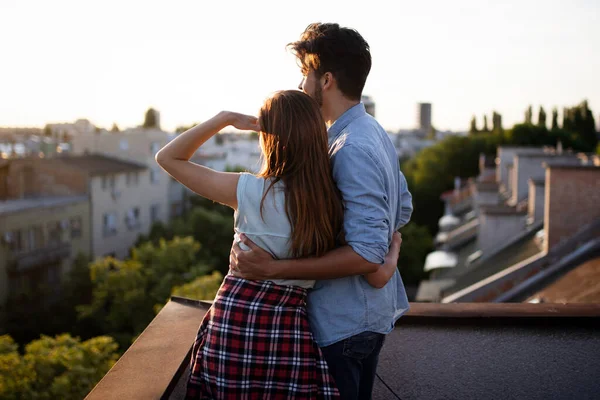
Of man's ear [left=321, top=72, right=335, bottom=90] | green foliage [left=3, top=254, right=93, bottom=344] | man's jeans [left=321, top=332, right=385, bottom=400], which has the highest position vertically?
man's ear [left=321, top=72, right=335, bottom=90]

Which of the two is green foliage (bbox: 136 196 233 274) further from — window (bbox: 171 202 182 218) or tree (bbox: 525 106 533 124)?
tree (bbox: 525 106 533 124)

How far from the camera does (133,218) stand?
128 ft

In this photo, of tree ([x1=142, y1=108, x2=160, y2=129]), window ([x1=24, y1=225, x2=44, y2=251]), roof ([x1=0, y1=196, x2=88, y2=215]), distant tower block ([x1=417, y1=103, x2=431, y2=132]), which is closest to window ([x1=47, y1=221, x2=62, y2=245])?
window ([x1=24, y1=225, x2=44, y2=251])

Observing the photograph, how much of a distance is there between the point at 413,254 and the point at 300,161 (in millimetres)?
36675

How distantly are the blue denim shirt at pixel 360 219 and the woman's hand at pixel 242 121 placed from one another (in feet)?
1.13

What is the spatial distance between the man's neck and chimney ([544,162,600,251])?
14314 millimetres

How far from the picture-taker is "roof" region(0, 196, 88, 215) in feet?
94.3

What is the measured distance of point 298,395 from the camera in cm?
262

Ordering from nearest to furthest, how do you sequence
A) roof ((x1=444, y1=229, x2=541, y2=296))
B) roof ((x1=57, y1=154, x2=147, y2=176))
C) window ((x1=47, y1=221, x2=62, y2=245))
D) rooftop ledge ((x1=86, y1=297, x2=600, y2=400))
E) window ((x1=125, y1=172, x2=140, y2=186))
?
rooftop ledge ((x1=86, y1=297, x2=600, y2=400))
roof ((x1=444, y1=229, x2=541, y2=296))
window ((x1=47, y1=221, x2=62, y2=245))
roof ((x1=57, y1=154, x2=147, y2=176))
window ((x1=125, y1=172, x2=140, y2=186))

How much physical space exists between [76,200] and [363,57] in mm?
32970

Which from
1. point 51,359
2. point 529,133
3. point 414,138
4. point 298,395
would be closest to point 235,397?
point 298,395

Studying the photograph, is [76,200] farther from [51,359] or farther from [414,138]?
[414,138]

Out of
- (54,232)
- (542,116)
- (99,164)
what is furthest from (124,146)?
(542,116)

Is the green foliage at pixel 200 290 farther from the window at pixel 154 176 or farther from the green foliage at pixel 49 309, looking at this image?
the window at pixel 154 176
